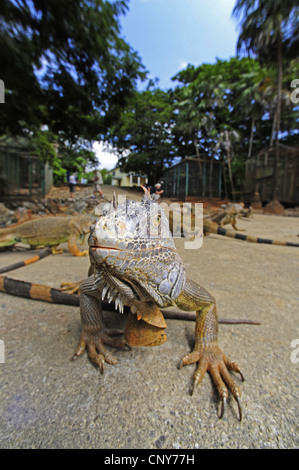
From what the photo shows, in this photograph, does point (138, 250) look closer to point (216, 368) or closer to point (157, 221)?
point (157, 221)

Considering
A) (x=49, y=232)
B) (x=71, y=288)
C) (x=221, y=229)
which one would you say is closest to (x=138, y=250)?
(x=71, y=288)

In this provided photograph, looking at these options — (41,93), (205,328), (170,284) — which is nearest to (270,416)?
(205,328)

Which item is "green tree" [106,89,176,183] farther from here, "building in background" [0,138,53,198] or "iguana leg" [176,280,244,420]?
"iguana leg" [176,280,244,420]

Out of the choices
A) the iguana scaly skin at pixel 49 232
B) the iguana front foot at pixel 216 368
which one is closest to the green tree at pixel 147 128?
the iguana scaly skin at pixel 49 232

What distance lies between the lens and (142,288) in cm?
123

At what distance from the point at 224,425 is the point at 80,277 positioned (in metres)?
2.88

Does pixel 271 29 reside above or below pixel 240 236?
above

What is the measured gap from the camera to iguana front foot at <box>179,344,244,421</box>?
140cm

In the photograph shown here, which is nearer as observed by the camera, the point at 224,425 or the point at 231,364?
the point at 224,425

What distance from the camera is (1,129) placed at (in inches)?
443

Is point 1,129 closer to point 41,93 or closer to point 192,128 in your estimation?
point 41,93

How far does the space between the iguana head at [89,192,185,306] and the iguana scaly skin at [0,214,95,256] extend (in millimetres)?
4199

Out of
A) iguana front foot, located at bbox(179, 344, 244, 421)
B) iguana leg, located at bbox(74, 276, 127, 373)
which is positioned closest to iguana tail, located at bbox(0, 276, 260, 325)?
iguana leg, located at bbox(74, 276, 127, 373)

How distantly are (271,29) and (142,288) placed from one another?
2512 cm
